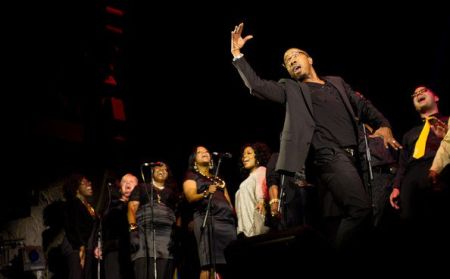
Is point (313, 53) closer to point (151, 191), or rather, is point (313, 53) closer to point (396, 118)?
point (396, 118)

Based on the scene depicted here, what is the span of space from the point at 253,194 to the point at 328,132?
2.08 m

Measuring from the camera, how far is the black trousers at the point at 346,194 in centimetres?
418

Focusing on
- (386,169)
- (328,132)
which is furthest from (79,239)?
(328,132)

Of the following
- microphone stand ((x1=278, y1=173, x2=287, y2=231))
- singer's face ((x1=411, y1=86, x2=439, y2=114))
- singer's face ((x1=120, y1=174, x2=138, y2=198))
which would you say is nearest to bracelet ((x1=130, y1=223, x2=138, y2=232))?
singer's face ((x1=120, y1=174, x2=138, y2=198))

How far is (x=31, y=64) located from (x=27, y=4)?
124cm

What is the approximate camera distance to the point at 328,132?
467cm

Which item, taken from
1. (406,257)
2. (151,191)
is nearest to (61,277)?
(151,191)

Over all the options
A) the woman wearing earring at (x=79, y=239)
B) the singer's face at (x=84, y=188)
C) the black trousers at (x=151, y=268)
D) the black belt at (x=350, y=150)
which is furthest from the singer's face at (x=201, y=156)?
the black belt at (x=350, y=150)

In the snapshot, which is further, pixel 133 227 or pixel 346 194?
pixel 133 227

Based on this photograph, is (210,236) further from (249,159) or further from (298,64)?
(298,64)

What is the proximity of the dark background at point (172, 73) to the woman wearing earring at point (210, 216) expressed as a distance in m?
2.79

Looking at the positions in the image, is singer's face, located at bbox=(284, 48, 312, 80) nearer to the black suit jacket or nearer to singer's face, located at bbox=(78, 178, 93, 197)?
the black suit jacket

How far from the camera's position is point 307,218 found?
5898 mm

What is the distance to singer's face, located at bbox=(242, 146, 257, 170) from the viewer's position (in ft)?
22.6
